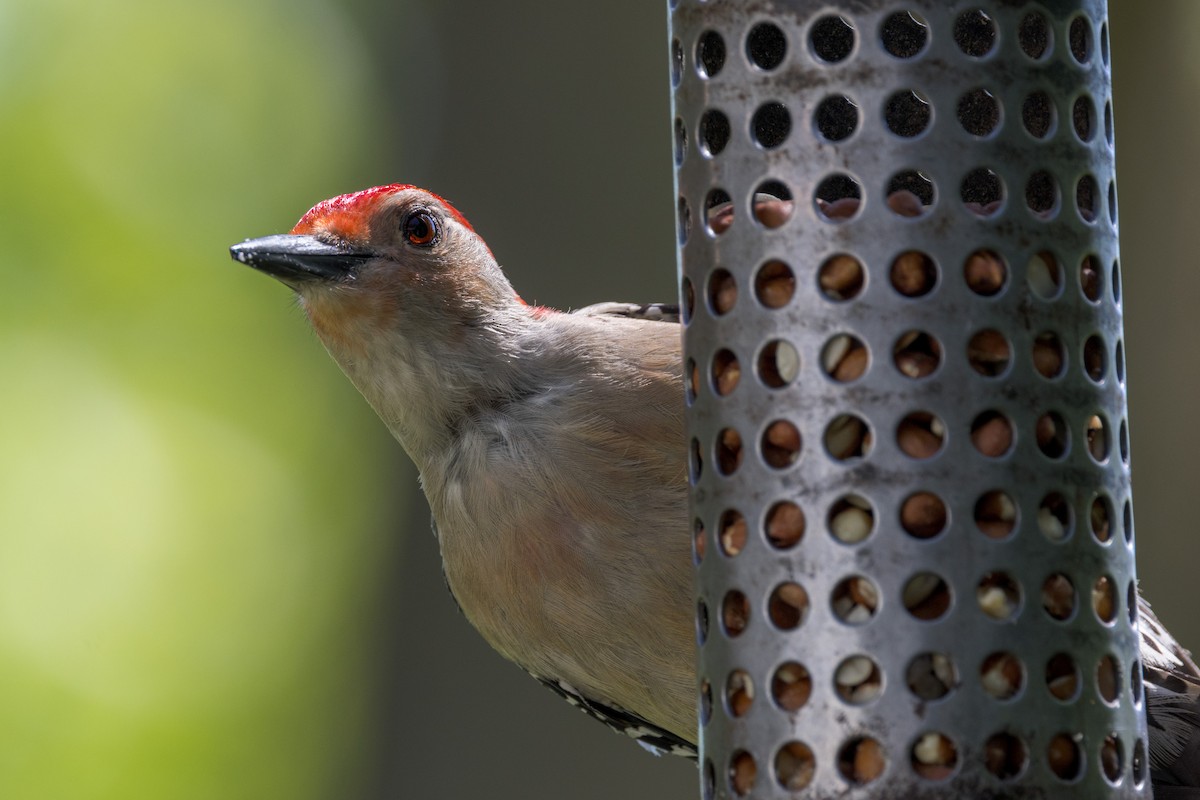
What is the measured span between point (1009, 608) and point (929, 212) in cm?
59

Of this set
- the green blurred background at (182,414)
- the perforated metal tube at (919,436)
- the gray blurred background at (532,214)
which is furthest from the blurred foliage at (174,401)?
the perforated metal tube at (919,436)

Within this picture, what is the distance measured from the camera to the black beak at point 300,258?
14.7ft

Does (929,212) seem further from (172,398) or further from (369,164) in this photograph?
(172,398)

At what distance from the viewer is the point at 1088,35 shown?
94.3 inches

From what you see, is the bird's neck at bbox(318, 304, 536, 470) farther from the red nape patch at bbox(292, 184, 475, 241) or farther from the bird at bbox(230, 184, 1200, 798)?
the red nape patch at bbox(292, 184, 475, 241)

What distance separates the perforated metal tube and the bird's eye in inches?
102

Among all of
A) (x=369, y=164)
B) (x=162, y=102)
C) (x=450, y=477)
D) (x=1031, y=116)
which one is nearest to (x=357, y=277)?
(x=450, y=477)

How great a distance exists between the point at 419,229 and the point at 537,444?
991 millimetres

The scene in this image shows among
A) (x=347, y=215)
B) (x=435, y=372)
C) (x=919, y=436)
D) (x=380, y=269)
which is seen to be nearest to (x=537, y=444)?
(x=435, y=372)

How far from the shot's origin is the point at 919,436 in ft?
7.23

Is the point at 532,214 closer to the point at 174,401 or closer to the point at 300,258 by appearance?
the point at 300,258

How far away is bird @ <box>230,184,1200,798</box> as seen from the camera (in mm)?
4168

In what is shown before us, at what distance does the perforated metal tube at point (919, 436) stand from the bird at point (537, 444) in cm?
171

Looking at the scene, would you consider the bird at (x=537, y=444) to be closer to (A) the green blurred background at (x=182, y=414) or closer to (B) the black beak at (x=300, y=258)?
(B) the black beak at (x=300, y=258)
